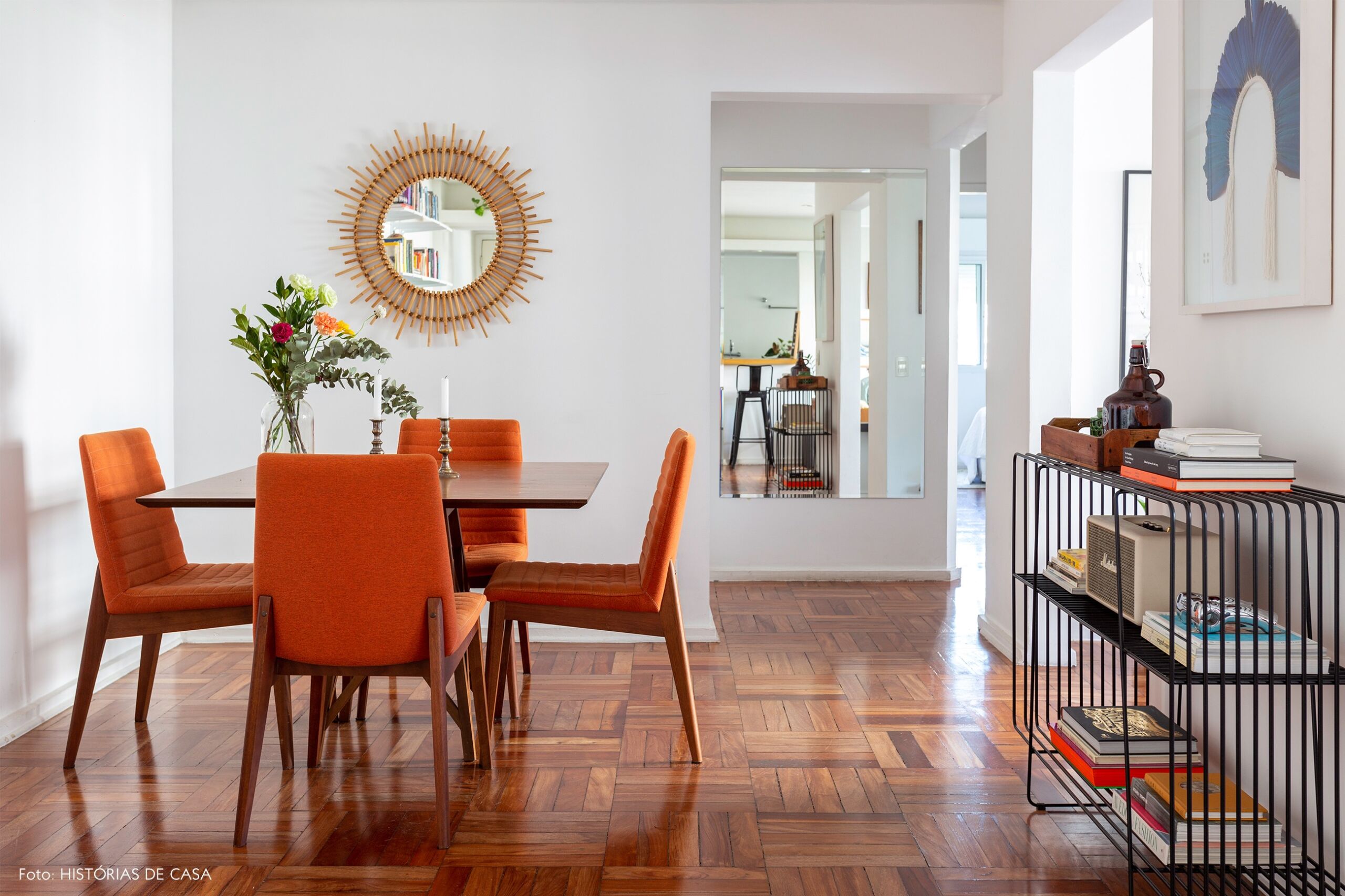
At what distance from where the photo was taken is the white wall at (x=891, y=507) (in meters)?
5.23

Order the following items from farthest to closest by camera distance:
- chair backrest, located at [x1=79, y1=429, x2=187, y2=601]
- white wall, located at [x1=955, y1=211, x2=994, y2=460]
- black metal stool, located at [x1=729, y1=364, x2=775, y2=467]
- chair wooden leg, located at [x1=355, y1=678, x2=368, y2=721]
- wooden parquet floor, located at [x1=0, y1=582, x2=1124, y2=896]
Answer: white wall, located at [x1=955, y1=211, x2=994, y2=460]
black metal stool, located at [x1=729, y1=364, x2=775, y2=467]
chair wooden leg, located at [x1=355, y1=678, x2=368, y2=721]
chair backrest, located at [x1=79, y1=429, x2=187, y2=601]
wooden parquet floor, located at [x1=0, y1=582, x2=1124, y2=896]

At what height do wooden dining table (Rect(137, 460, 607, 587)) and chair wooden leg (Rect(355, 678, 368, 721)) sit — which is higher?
wooden dining table (Rect(137, 460, 607, 587))

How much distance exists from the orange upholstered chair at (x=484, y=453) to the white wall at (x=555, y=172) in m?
0.48

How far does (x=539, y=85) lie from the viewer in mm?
4059

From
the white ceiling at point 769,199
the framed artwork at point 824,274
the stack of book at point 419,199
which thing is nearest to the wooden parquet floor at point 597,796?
the stack of book at point 419,199

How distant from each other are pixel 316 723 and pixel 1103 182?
139 inches

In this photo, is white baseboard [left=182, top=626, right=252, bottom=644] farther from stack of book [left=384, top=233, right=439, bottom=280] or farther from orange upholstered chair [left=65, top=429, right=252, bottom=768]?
stack of book [left=384, top=233, right=439, bottom=280]

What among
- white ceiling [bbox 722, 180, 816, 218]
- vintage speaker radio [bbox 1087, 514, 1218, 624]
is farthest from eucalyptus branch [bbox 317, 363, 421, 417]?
white ceiling [bbox 722, 180, 816, 218]

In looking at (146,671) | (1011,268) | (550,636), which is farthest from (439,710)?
(1011,268)

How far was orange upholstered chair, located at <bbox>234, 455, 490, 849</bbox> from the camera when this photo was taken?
224 centimetres

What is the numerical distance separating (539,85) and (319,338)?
158 centimetres

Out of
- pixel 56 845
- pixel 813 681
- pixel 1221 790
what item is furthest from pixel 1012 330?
pixel 56 845

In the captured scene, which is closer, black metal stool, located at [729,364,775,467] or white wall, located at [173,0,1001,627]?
white wall, located at [173,0,1001,627]

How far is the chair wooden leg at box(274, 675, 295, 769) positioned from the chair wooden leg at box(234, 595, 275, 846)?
416mm
